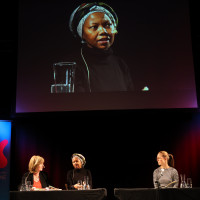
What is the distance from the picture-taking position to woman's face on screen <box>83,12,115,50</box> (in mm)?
5316

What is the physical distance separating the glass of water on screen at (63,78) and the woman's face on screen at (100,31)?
1.76ft

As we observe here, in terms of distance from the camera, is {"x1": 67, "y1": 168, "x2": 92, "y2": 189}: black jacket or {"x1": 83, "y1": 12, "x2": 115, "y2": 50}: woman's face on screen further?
{"x1": 83, "y1": 12, "x2": 115, "y2": 50}: woman's face on screen

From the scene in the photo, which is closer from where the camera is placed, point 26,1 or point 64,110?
point 64,110

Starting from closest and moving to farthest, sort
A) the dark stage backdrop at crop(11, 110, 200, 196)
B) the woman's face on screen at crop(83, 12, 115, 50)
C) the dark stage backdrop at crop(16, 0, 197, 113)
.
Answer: the dark stage backdrop at crop(16, 0, 197, 113) → the woman's face on screen at crop(83, 12, 115, 50) → the dark stage backdrop at crop(11, 110, 200, 196)

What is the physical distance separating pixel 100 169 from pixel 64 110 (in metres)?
1.28

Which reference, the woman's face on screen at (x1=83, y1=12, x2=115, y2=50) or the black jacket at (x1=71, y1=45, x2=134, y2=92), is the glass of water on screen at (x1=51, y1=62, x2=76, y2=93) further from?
the woman's face on screen at (x1=83, y1=12, x2=115, y2=50)

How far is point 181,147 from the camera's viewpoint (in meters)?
5.45

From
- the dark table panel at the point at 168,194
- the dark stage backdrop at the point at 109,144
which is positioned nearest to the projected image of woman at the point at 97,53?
the dark stage backdrop at the point at 109,144

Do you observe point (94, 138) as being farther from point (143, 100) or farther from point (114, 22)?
point (114, 22)

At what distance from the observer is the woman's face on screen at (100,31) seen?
5.32m

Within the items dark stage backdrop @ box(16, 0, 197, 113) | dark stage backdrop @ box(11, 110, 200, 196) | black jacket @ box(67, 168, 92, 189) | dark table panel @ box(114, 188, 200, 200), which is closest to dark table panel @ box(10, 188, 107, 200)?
dark table panel @ box(114, 188, 200, 200)

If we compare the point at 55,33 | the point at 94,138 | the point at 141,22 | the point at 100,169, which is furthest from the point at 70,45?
the point at 100,169

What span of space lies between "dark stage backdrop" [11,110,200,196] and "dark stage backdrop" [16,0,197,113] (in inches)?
17.4

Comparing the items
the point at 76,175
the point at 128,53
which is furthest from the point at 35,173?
the point at 128,53
